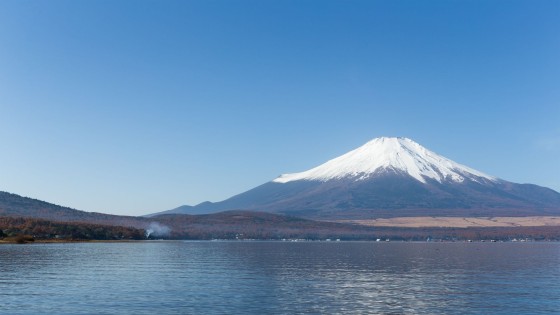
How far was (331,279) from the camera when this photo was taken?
221ft

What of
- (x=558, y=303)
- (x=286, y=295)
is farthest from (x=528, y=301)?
(x=286, y=295)

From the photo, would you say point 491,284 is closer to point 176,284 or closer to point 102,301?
point 176,284

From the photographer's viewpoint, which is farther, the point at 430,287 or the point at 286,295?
the point at 430,287

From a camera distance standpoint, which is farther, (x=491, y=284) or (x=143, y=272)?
(x=143, y=272)

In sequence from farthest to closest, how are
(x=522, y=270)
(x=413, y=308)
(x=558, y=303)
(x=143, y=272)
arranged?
(x=522, y=270) → (x=143, y=272) → (x=558, y=303) → (x=413, y=308)

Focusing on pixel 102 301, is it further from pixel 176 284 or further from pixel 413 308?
pixel 413 308

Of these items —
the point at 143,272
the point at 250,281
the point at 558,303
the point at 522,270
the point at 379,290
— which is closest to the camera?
the point at 558,303

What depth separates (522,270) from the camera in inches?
3307

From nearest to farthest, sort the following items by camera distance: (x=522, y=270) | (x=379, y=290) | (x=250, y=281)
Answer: (x=379, y=290), (x=250, y=281), (x=522, y=270)

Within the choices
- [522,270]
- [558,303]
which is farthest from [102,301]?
[522,270]

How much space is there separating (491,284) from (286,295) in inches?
943

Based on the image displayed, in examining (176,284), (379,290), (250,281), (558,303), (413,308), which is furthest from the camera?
(250,281)

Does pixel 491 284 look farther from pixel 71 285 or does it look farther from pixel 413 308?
pixel 71 285

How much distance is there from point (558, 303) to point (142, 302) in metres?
Answer: 32.8
